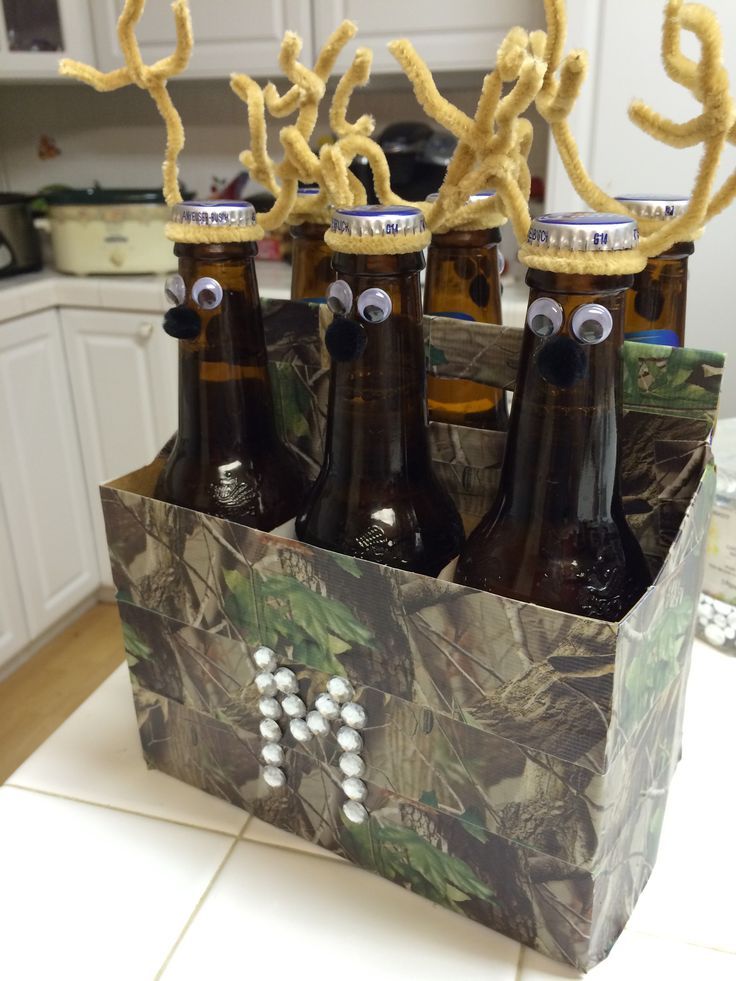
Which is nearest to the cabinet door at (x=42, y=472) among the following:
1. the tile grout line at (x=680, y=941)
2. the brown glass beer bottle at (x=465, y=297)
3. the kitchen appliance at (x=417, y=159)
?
the kitchen appliance at (x=417, y=159)

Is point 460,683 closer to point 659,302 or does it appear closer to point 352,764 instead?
point 352,764

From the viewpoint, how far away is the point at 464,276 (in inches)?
21.9

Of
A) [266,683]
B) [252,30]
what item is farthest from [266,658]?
[252,30]

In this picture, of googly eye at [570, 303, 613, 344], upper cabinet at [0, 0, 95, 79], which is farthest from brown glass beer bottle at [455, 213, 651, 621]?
upper cabinet at [0, 0, 95, 79]

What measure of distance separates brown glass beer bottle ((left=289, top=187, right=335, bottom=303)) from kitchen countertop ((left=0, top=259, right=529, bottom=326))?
45.0 inches

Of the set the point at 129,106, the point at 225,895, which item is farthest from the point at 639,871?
the point at 129,106

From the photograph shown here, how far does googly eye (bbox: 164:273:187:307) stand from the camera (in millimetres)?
489

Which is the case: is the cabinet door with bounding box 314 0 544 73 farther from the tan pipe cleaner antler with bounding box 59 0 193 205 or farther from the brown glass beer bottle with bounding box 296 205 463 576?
the brown glass beer bottle with bounding box 296 205 463 576

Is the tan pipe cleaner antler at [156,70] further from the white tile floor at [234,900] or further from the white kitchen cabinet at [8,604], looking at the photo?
the white kitchen cabinet at [8,604]

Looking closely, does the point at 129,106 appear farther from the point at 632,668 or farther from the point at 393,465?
the point at 632,668

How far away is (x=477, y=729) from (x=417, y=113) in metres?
1.97

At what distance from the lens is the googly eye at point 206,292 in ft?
1.59

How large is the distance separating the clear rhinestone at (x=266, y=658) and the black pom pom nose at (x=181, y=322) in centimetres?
19

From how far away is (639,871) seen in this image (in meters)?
0.44
